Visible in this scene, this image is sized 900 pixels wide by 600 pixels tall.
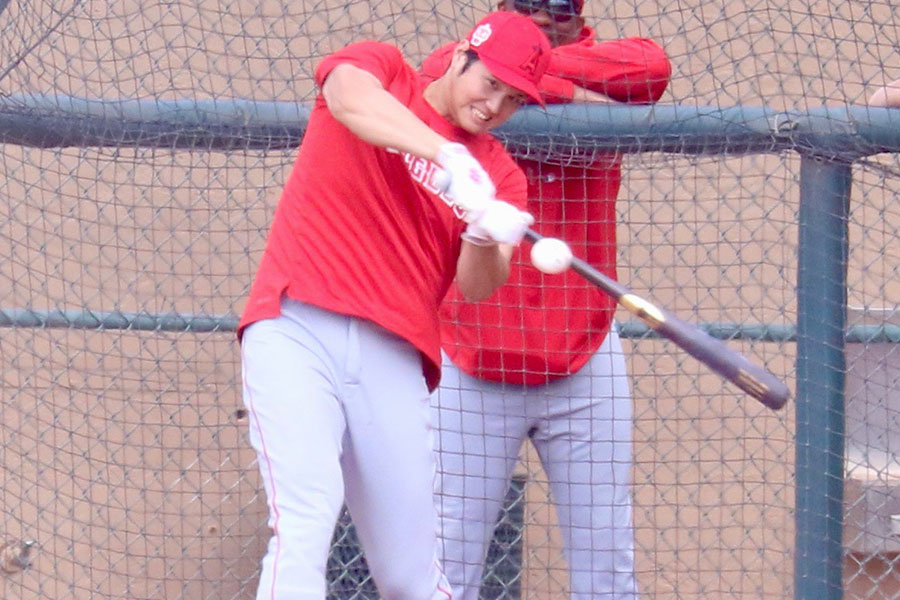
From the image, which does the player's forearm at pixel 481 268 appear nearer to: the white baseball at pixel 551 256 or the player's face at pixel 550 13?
the white baseball at pixel 551 256

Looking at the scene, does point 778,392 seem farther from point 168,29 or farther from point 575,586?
point 168,29

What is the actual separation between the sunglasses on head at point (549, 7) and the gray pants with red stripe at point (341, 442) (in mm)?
961

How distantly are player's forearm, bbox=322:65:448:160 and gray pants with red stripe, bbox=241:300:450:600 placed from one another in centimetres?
35

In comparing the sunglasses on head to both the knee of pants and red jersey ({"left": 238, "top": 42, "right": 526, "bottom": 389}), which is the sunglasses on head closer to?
red jersey ({"left": 238, "top": 42, "right": 526, "bottom": 389})

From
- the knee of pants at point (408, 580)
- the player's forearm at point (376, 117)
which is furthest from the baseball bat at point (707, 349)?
the knee of pants at point (408, 580)

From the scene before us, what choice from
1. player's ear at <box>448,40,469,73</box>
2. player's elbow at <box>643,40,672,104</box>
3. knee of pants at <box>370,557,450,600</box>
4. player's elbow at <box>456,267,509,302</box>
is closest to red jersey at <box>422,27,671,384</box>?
player's elbow at <box>643,40,672,104</box>

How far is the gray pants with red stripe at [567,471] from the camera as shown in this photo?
3.23 metres

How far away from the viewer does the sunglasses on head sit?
3244mm

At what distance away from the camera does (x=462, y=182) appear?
2.52 metres

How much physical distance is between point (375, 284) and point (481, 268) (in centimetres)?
24

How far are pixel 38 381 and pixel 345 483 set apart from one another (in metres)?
1.80

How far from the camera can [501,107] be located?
9.02 feet

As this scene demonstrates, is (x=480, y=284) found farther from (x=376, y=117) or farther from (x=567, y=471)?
(x=567, y=471)

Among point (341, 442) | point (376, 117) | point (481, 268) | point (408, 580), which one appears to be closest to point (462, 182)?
point (376, 117)
